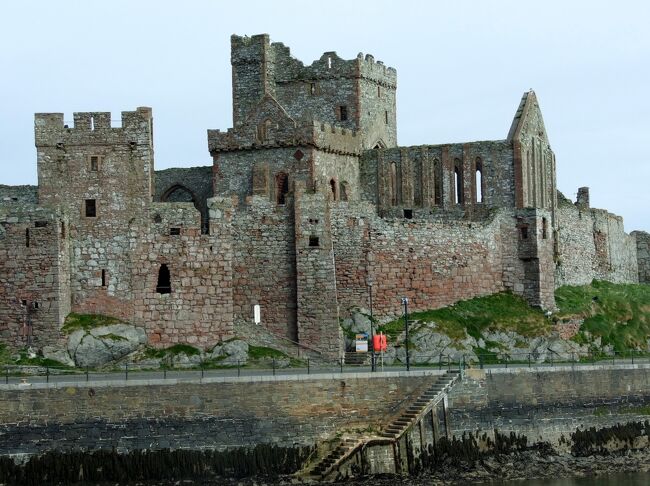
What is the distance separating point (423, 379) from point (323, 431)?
5.13 m

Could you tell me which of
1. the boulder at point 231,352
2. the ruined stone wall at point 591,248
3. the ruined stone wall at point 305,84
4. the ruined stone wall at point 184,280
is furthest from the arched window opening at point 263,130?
the ruined stone wall at point 591,248

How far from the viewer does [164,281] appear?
7862cm

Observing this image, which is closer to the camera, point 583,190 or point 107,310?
point 107,310

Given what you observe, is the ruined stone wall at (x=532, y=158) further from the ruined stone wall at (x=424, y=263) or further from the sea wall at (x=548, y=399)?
the sea wall at (x=548, y=399)

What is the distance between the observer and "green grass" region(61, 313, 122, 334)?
76688 mm

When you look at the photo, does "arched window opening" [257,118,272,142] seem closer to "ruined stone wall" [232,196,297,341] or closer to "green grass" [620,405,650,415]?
"ruined stone wall" [232,196,297,341]

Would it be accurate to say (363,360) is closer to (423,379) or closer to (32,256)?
(423,379)

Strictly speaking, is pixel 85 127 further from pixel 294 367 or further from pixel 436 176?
pixel 436 176

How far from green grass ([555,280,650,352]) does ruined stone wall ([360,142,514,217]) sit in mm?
6558

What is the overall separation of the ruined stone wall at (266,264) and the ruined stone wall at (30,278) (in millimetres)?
8917

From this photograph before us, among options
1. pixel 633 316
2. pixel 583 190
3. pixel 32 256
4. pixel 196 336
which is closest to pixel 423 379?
pixel 196 336

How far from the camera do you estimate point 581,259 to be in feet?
323

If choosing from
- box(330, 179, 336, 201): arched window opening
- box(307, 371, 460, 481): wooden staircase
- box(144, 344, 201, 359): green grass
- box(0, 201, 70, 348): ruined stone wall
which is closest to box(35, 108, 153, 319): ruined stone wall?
box(0, 201, 70, 348): ruined stone wall

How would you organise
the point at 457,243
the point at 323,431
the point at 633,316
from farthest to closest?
the point at 633,316, the point at 457,243, the point at 323,431
